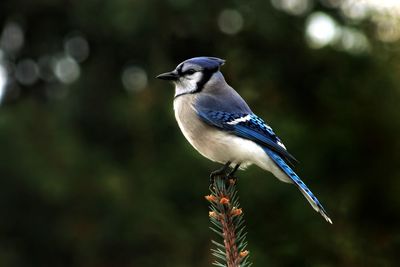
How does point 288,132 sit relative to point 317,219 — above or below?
above

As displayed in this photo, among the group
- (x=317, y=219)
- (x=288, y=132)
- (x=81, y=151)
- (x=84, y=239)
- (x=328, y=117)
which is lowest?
(x=84, y=239)

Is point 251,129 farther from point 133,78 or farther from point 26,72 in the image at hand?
point 26,72

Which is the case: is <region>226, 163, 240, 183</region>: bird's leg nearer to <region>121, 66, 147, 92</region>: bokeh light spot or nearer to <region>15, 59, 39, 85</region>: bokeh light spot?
<region>121, 66, 147, 92</region>: bokeh light spot

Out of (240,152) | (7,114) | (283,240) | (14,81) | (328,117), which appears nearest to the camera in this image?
(240,152)

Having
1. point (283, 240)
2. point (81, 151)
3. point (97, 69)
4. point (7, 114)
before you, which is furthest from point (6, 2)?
point (283, 240)

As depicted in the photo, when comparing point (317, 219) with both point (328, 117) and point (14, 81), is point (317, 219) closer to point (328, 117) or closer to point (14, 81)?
point (328, 117)

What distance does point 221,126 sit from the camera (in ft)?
9.16

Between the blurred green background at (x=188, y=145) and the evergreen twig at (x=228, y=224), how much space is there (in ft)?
7.10

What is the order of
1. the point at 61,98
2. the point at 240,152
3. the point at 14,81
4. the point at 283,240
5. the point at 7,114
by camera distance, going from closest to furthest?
the point at 240,152, the point at 283,240, the point at 7,114, the point at 61,98, the point at 14,81

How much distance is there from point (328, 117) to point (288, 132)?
485mm

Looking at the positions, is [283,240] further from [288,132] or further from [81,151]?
[81,151]

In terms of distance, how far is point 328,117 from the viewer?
519 centimetres

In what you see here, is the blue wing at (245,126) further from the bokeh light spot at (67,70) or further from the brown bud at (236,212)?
the bokeh light spot at (67,70)

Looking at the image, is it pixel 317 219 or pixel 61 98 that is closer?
pixel 317 219
